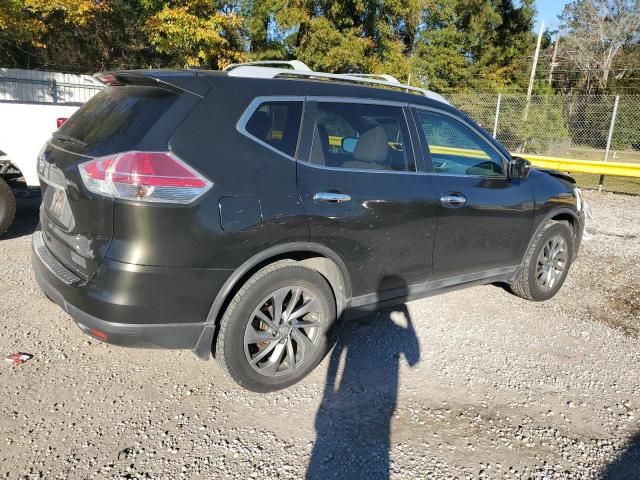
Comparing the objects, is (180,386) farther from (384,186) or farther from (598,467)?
(598,467)

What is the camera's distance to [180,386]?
3178 millimetres

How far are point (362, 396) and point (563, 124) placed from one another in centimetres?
1750

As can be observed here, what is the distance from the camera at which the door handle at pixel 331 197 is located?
9.97 ft

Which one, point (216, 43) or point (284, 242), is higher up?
point (216, 43)

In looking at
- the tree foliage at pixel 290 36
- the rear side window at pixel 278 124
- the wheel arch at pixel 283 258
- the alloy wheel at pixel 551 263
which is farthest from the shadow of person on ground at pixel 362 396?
the tree foliage at pixel 290 36

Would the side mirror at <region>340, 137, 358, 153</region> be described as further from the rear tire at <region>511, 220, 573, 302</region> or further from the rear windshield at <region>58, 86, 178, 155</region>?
the rear tire at <region>511, 220, 573, 302</region>

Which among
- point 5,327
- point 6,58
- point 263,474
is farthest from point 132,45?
point 263,474

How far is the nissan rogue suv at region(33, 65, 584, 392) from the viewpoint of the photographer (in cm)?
258

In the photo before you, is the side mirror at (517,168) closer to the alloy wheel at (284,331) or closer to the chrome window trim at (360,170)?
the chrome window trim at (360,170)

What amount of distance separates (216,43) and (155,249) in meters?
18.3

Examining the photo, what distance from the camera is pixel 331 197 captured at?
10.1ft

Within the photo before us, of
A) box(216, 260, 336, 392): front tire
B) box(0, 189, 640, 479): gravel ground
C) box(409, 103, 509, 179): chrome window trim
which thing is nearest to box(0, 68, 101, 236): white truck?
box(0, 189, 640, 479): gravel ground

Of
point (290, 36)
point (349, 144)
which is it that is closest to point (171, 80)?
point (349, 144)

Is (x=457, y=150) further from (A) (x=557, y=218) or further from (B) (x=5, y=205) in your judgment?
(B) (x=5, y=205)
